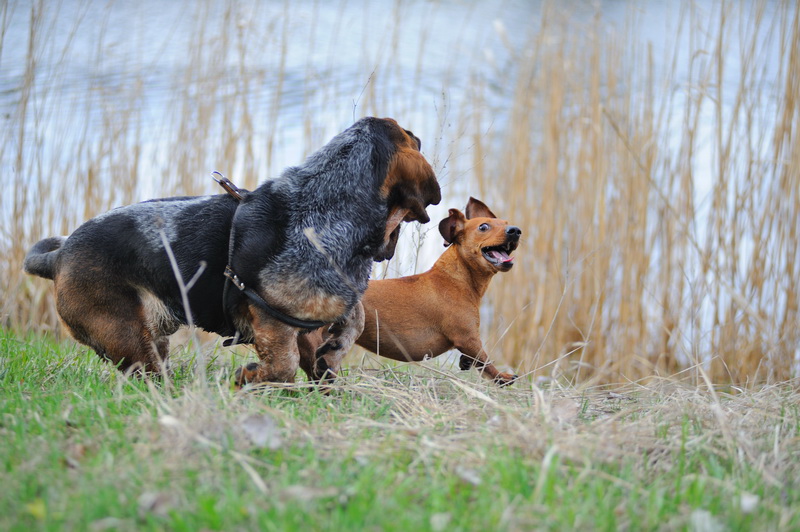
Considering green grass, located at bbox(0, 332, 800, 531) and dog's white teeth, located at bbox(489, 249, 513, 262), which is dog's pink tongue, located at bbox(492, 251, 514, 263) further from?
green grass, located at bbox(0, 332, 800, 531)

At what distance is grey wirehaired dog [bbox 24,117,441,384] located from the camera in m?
2.73

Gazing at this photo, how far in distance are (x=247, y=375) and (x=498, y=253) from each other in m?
1.38

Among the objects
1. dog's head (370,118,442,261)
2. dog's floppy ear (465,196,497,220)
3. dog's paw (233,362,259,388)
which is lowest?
dog's paw (233,362,259,388)

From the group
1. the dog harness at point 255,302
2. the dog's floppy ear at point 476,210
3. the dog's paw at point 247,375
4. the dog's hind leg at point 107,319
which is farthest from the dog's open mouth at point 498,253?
the dog's hind leg at point 107,319

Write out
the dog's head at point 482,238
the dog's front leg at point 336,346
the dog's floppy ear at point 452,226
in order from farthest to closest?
1. the dog's floppy ear at point 452,226
2. the dog's head at point 482,238
3. the dog's front leg at point 336,346

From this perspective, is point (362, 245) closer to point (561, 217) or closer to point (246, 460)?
point (246, 460)

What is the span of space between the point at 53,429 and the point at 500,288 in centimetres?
365

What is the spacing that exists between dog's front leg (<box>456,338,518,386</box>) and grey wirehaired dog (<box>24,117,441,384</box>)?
2.67 ft

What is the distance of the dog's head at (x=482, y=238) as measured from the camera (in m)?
3.40

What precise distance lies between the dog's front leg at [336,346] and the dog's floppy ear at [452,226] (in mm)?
737

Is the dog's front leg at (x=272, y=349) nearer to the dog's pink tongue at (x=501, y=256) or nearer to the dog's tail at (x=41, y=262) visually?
the dog's tail at (x=41, y=262)

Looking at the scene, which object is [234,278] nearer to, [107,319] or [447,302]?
[107,319]

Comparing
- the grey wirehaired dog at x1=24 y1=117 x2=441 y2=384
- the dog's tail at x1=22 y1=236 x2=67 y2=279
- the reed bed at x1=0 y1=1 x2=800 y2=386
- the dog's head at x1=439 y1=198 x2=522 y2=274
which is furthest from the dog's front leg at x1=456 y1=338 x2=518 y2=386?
the dog's tail at x1=22 y1=236 x2=67 y2=279

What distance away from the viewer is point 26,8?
6.05 meters
